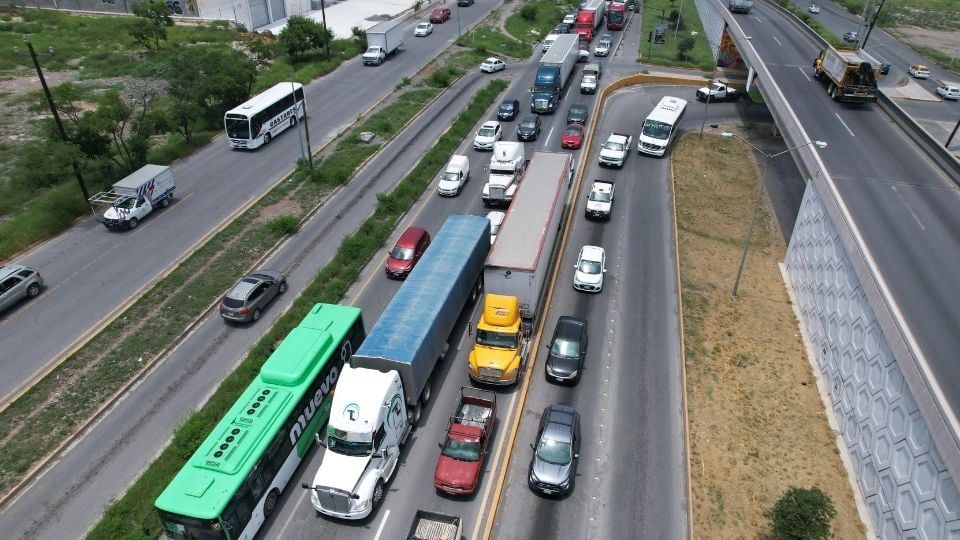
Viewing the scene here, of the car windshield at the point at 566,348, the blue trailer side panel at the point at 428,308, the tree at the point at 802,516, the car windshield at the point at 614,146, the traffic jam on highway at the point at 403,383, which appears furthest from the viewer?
the car windshield at the point at 614,146

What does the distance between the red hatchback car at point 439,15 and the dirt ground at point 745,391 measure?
66.1m

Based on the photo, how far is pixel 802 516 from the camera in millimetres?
19922

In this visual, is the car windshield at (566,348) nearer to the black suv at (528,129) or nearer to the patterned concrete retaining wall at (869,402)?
the patterned concrete retaining wall at (869,402)

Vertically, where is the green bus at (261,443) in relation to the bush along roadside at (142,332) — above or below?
above

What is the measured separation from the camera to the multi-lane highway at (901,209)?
2245cm

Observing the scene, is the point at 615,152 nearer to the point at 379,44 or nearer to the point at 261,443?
the point at 261,443

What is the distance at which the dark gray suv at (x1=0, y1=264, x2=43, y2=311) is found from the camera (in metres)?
31.5

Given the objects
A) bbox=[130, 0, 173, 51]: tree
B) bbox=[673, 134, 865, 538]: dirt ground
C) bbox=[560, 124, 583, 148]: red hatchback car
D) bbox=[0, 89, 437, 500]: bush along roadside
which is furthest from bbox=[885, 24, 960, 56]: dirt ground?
bbox=[130, 0, 173, 51]: tree

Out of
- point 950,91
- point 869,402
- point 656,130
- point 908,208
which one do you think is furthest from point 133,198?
point 950,91

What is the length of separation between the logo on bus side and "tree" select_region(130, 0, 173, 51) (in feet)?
233

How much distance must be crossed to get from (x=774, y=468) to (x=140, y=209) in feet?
138

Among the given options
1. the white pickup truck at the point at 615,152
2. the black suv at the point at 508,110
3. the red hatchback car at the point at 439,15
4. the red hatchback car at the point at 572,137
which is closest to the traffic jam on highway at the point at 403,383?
the white pickup truck at the point at 615,152

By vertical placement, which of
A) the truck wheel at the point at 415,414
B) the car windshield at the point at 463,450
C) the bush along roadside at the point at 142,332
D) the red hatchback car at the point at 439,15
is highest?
the red hatchback car at the point at 439,15

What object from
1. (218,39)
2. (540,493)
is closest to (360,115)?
(218,39)
